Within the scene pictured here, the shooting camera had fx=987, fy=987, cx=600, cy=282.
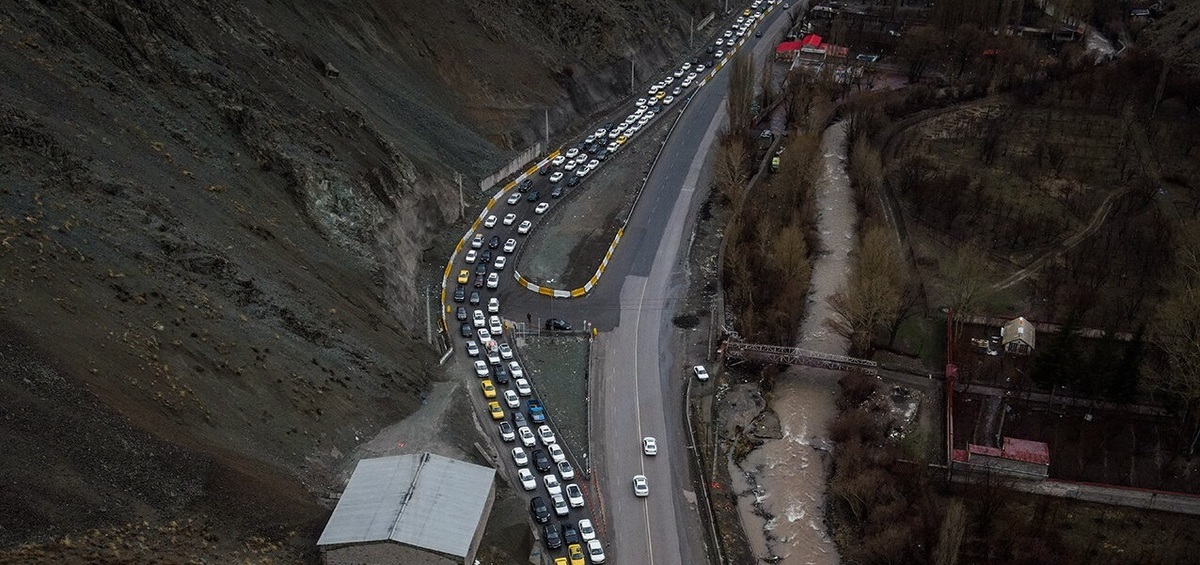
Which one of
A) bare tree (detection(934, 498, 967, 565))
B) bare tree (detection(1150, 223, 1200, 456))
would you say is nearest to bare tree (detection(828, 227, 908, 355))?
bare tree (detection(1150, 223, 1200, 456))

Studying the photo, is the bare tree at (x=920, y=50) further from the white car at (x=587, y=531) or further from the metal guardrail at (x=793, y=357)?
the white car at (x=587, y=531)

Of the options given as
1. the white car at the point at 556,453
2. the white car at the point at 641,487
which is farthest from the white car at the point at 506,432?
the white car at the point at 641,487

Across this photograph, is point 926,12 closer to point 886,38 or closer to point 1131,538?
point 886,38

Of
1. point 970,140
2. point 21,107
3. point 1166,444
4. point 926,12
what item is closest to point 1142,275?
point 1166,444

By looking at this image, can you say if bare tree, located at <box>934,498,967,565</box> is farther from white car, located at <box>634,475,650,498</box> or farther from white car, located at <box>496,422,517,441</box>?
white car, located at <box>496,422,517,441</box>

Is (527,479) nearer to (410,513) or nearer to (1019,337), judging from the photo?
(410,513)
